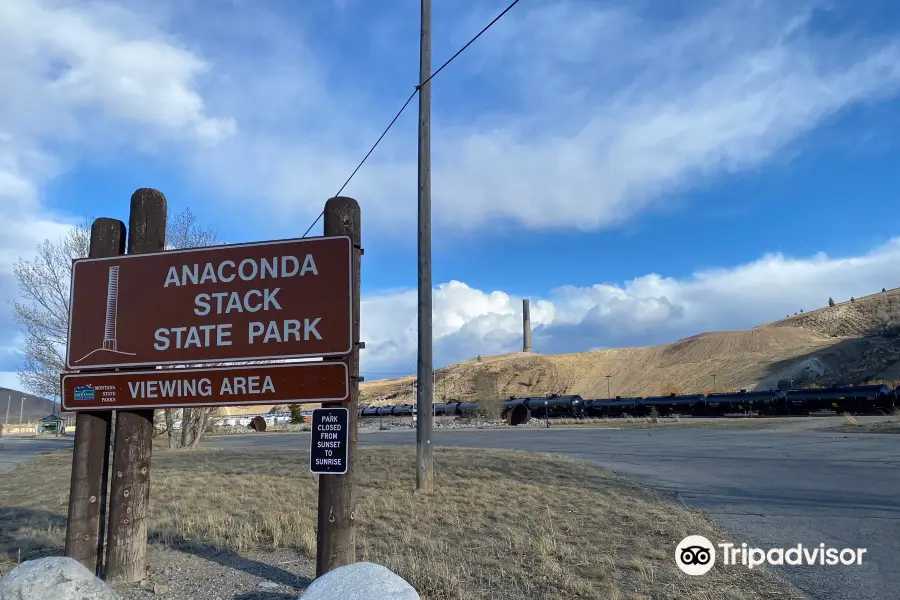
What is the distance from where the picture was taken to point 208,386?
5961 mm

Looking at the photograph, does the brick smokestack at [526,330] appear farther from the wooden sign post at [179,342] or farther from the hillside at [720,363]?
the wooden sign post at [179,342]

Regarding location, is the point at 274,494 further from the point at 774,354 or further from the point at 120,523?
the point at 774,354

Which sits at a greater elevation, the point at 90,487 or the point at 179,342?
the point at 179,342

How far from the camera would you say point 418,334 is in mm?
11430

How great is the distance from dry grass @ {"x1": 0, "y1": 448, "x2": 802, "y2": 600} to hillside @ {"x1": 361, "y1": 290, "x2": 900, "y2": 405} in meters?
46.5

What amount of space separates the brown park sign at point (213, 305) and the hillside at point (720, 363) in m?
52.6

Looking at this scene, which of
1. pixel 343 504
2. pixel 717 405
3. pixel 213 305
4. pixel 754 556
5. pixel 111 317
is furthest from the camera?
pixel 717 405

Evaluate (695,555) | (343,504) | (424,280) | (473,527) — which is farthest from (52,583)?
(424,280)

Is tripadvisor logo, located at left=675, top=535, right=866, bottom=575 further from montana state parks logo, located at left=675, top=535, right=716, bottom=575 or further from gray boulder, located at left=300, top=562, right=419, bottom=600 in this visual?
gray boulder, located at left=300, top=562, right=419, bottom=600

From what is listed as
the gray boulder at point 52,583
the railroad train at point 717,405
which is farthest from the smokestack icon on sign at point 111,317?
the railroad train at point 717,405

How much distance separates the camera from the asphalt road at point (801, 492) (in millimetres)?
5785

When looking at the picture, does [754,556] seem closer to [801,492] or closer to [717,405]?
[801,492]

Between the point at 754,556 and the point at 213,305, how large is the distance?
5520 millimetres

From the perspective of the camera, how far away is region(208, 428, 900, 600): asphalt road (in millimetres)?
5785
